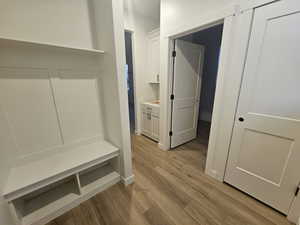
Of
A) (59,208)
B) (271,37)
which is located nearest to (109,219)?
(59,208)

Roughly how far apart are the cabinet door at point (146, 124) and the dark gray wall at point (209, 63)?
2.41 meters

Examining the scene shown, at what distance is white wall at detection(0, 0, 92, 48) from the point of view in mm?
1238

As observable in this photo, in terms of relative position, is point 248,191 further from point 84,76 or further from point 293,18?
point 84,76

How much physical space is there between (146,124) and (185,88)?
1254 mm

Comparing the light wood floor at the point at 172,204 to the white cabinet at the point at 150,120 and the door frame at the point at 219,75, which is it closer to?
the door frame at the point at 219,75

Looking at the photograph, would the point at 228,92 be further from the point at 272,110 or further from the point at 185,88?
the point at 185,88

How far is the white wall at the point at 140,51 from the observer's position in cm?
273

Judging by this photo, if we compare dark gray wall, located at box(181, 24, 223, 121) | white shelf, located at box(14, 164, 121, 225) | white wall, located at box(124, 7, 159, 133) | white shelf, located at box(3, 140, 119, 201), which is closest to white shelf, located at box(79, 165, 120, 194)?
white shelf, located at box(14, 164, 121, 225)

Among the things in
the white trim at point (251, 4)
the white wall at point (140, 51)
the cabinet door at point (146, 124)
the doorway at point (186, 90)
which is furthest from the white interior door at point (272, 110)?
the white wall at point (140, 51)

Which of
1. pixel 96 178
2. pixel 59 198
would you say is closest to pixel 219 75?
pixel 96 178

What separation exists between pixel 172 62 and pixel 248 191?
207 cm

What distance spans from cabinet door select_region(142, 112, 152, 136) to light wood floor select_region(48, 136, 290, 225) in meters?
1.09

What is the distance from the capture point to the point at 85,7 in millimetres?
1592

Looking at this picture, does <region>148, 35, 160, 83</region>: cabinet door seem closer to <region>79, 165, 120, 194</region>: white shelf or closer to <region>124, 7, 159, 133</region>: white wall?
<region>124, 7, 159, 133</region>: white wall
